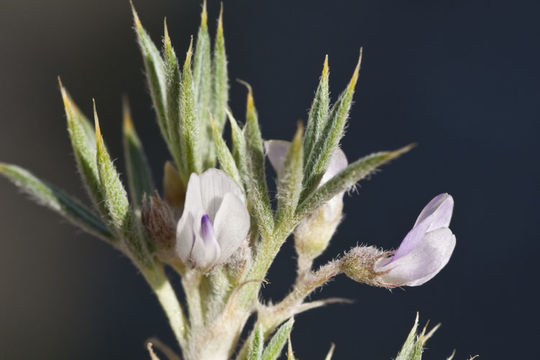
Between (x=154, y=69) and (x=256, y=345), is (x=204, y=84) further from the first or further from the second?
(x=256, y=345)

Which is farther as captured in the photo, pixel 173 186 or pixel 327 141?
pixel 173 186

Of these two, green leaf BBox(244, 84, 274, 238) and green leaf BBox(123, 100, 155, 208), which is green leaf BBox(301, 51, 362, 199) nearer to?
green leaf BBox(244, 84, 274, 238)

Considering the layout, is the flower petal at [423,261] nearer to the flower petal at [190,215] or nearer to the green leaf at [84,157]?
the flower petal at [190,215]

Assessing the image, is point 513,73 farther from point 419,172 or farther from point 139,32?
point 139,32

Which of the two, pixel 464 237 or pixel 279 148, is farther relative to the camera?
pixel 464 237

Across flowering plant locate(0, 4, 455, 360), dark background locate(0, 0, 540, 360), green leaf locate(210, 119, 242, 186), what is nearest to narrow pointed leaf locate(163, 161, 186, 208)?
flowering plant locate(0, 4, 455, 360)

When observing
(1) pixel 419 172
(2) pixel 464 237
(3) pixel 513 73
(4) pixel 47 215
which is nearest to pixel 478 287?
(2) pixel 464 237

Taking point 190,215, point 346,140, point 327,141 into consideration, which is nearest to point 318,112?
point 327,141
